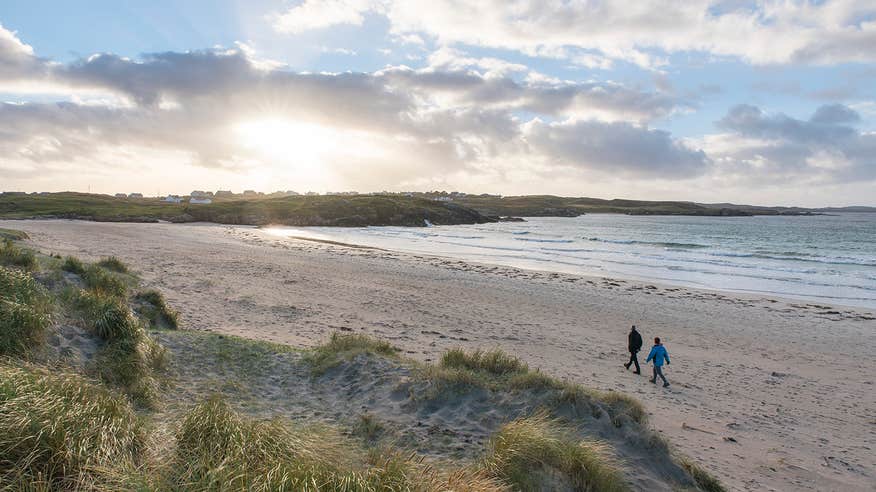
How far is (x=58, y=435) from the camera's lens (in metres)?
4.00

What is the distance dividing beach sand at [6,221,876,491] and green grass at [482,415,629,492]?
2.89 meters

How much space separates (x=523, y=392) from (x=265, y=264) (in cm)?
2296

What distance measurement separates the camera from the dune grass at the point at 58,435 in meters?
3.70

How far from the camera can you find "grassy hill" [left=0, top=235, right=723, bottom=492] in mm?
3952

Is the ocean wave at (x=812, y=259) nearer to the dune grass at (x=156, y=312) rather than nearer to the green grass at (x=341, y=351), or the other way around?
the green grass at (x=341, y=351)

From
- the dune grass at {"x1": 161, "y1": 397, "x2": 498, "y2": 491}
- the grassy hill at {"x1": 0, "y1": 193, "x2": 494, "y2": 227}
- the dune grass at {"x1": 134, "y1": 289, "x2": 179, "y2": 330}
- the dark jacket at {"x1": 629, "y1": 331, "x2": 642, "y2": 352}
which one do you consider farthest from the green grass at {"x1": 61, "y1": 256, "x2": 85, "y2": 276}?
the grassy hill at {"x1": 0, "y1": 193, "x2": 494, "y2": 227}

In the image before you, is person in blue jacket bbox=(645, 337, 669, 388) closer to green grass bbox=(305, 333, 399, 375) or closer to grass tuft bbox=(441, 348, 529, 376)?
grass tuft bbox=(441, 348, 529, 376)

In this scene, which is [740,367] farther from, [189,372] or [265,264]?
[265,264]

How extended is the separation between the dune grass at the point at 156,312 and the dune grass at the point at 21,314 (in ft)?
10.7

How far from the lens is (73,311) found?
8.23m

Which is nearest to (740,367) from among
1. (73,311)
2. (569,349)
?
(569,349)

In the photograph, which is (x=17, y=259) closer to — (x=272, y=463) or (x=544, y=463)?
(x=272, y=463)

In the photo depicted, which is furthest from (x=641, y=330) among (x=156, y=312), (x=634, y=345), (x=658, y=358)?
(x=156, y=312)

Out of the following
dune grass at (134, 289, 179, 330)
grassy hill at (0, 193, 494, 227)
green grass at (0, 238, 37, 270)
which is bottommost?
dune grass at (134, 289, 179, 330)
